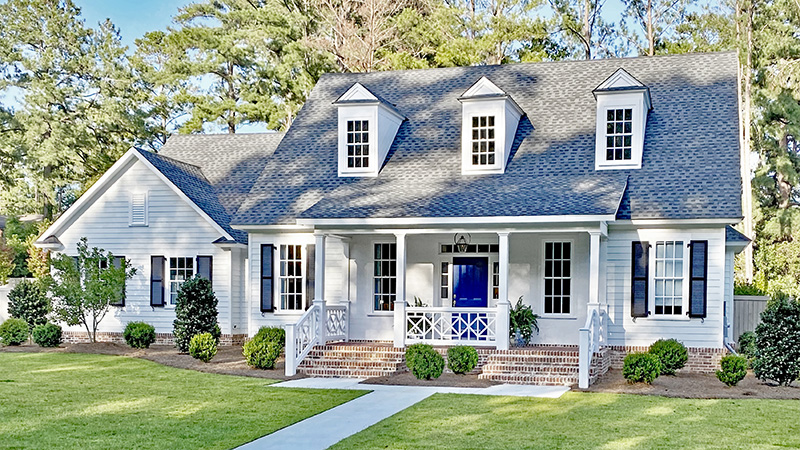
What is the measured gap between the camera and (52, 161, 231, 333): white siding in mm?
20828

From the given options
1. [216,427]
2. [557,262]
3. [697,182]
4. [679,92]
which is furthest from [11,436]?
[679,92]

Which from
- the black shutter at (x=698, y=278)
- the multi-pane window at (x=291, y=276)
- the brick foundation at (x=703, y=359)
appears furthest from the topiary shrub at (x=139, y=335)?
the black shutter at (x=698, y=278)

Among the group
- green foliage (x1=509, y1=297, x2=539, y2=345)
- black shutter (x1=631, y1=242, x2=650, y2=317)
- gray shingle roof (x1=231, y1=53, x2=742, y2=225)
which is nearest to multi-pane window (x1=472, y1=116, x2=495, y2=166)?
gray shingle roof (x1=231, y1=53, x2=742, y2=225)

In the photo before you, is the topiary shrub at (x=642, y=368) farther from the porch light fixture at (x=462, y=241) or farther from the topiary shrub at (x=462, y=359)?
the porch light fixture at (x=462, y=241)

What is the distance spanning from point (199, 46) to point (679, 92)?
2738 centimetres

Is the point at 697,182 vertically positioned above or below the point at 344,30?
below

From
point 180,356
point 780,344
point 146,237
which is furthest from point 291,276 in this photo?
point 780,344

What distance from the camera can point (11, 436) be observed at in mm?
9719

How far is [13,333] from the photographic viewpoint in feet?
68.9

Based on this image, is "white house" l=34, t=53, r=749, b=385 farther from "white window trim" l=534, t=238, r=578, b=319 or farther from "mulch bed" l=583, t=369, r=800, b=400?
"mulch bed" l=583, t=369, r=800, b=400

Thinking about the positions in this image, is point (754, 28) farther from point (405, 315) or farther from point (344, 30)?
point (405, 315)

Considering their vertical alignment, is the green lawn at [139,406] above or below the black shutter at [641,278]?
below

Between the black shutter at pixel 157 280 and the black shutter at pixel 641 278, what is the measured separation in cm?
1229

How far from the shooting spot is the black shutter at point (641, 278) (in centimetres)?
1669
